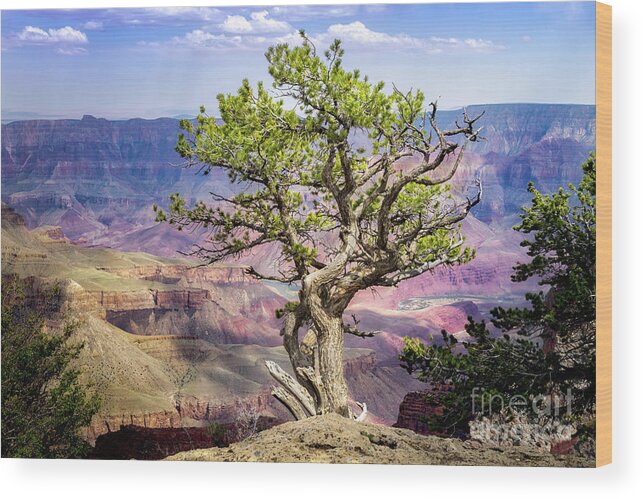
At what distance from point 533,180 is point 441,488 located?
2.72 meters

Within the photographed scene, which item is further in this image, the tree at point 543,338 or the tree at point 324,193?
the tree at point 324,193

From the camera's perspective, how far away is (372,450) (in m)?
10.5

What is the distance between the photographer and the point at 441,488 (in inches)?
414

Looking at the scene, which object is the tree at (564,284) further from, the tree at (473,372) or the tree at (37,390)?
the tree at (37,390)

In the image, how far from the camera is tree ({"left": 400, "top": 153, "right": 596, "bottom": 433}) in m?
10.4

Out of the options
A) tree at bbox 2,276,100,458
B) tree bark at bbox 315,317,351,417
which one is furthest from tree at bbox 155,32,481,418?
tree at bbox 2,276,100,458

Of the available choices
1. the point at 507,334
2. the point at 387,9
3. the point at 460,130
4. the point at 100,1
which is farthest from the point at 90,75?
the point at 507,334

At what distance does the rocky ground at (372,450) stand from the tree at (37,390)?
1544mm

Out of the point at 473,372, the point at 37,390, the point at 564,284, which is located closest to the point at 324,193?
the point at 473,372

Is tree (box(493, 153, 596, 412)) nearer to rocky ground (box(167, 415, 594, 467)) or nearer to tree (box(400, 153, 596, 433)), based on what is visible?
tree (box(400, 153, 596, 433))

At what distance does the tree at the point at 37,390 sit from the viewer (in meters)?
11.2

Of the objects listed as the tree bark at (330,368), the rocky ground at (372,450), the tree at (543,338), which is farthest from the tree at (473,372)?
the tree bark at (330,368)

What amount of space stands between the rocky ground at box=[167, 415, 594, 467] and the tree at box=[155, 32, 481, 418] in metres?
0.46

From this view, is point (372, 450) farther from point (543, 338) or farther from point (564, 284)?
point (564, 284)
